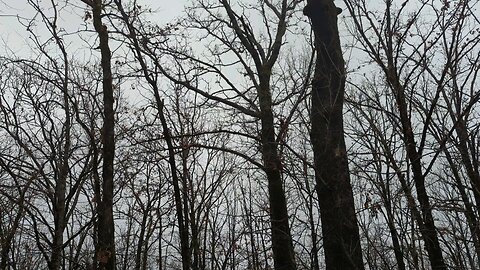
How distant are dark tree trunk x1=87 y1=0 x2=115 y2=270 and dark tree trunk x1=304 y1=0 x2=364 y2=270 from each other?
3256 millimetres

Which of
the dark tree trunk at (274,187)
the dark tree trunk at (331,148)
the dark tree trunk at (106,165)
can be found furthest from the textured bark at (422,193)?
the dark tree trunk at (106,165)

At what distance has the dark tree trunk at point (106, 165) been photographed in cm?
567

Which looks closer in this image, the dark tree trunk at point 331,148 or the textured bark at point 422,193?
the dark tree trunk at point 331,148

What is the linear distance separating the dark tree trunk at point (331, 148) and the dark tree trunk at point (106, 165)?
10.7 feet

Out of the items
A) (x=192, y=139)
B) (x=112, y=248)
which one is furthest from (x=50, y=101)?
(x=112, y=248)

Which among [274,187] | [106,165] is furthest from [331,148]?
[274,187]

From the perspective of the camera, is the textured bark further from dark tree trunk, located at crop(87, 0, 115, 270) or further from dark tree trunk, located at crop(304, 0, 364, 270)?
dark tree trunk, located at crop(87, 0, 115, 270)

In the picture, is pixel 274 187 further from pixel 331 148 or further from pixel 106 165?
pixel 331 148

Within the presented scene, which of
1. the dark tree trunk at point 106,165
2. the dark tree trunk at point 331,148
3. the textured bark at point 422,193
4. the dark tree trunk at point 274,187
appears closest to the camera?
the dark tree trunk at point 331,148

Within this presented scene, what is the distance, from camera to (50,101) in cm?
1276

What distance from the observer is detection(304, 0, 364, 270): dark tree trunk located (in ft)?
12.2

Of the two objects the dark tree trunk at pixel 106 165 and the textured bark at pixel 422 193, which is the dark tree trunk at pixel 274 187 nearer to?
the textured bark at pixel 422 193

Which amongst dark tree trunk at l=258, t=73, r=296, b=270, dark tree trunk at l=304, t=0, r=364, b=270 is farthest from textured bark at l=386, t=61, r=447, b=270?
dark tree trunk at l=258, t=73, r=296, b=270

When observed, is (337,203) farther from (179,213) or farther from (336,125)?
(179,213)
